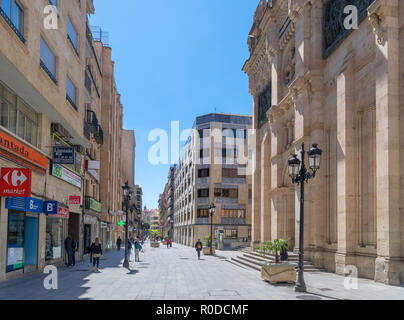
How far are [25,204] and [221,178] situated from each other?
162 feet

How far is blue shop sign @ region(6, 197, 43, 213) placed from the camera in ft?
49.1

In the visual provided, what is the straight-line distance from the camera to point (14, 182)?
14.2m

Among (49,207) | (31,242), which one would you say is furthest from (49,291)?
(49,207)

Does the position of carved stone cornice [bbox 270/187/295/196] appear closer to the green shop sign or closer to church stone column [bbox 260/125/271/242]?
church stone column [bbox 260/125/271/242]

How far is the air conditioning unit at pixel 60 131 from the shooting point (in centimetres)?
2112

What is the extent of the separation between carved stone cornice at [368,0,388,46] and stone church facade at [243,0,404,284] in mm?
40

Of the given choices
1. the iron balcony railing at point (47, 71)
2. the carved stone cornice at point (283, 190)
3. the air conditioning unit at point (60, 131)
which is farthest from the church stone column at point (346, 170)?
the air conditioning unit at point (60, 131)

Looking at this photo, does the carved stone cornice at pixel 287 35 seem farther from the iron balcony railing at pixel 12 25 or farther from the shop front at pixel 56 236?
the shop front at pixel 56 236

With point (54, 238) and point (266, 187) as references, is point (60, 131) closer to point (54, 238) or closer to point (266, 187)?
point (54, 238)

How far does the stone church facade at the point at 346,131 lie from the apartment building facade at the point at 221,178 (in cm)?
3360

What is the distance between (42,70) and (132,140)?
83.7 metres

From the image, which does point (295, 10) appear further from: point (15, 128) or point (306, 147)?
point (15, 128)

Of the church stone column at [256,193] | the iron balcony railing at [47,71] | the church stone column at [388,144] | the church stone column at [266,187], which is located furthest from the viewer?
the church stone column at [256,193]
